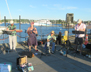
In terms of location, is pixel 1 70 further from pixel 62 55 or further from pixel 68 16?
pixel 68 16

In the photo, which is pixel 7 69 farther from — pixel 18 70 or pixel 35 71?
pixel 35 71

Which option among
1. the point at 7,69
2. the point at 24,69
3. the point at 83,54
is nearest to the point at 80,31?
the point at 83,54

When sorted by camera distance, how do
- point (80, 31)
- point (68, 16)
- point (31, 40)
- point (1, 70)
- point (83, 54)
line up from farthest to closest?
point (68, 16) → point (31, 40) → point (83, 54) → point (80, 31) → point (1, 70)

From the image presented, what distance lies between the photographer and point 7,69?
3395 mm

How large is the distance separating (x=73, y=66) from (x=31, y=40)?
8.96ft

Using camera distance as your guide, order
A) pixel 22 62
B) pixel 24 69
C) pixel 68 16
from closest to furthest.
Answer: pixel 24 69 < pixel 22 62 < pixel 68 16

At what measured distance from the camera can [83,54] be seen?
5648mm

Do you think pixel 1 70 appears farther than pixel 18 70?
No

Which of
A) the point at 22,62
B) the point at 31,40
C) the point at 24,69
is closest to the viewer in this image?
the point at 24,69

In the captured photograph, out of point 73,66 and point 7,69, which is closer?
point 7,69

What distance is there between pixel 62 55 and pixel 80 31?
154 cm

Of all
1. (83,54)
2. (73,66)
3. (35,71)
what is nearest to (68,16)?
(83,54)

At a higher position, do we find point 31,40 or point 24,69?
point 31,40

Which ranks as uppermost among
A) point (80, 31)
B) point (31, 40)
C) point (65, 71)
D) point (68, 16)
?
point (68, 16)
